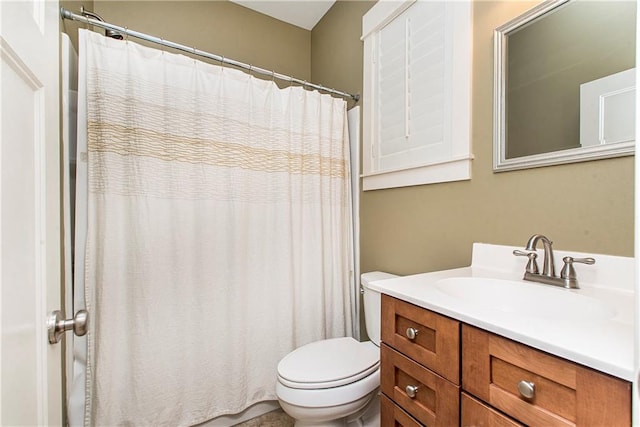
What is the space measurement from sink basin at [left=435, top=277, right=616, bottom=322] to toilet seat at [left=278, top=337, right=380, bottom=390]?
56 cm

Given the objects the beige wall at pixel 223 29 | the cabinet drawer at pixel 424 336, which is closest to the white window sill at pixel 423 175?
the cabinet drawer at pixel 424 336

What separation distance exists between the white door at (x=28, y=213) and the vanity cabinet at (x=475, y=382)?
845 mm

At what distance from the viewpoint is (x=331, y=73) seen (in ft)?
7.21

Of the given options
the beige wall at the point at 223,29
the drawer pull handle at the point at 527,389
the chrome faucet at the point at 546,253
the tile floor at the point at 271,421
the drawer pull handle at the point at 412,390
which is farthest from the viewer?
the beige wall at the point at 223,29

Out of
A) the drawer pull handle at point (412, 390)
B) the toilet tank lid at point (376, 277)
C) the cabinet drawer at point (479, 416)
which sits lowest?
the drawer pull handle at point (412, 390)

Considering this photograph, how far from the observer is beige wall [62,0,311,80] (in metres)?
1.80

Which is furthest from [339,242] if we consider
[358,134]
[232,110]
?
[232,110]

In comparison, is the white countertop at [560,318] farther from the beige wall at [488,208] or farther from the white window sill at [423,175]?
the white window sill at [423,175]

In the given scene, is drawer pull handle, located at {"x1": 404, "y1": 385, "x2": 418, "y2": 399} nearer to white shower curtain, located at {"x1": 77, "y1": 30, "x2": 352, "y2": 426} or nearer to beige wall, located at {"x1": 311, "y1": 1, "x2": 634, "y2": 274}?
beige wall, located at {"x1": 311, "y1": 1, "x2": 634, "y2": 274}

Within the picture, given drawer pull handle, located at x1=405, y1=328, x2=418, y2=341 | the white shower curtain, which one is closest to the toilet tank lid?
the white shower curtain

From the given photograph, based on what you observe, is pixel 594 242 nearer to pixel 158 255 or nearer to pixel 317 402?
pixel 317 402

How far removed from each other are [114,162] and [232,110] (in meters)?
0.62

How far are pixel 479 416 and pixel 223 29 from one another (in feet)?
8.37

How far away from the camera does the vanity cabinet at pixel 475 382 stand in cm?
50
